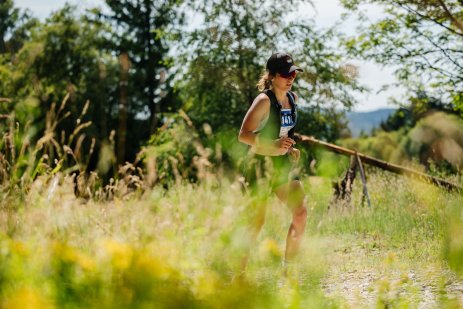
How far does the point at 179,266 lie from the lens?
2.36 meters

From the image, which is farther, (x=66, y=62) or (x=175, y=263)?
(x=66, y=62)

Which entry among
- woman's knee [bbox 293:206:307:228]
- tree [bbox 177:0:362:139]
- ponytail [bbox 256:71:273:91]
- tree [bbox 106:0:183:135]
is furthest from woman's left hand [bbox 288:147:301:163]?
tree [bbox 106:0:183:135]

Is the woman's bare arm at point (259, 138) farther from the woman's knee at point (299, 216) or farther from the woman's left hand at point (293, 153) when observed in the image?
the woman's knee at point (299, 216)

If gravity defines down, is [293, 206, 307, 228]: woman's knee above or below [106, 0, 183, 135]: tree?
below

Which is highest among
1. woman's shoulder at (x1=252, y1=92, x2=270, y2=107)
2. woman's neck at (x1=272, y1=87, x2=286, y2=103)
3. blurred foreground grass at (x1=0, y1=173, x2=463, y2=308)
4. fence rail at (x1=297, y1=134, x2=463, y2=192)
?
woman's neck at (x1=272, y1=87, x2=286, y2=103)

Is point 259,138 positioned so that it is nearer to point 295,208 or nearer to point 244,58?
point 295,208

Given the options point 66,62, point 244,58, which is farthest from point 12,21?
point 244,58

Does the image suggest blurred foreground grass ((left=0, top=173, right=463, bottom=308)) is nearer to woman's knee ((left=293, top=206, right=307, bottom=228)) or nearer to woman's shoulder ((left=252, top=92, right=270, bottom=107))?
woman's knee ((left=293, top=206, right=307, bottom=228))

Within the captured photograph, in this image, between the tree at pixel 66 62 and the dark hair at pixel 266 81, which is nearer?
the dark hair at pixel 266 81

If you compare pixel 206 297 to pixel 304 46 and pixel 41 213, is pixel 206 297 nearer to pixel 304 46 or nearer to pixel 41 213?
pixel 41 213

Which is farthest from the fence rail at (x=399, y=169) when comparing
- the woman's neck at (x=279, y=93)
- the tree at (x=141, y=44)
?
the tree at (x=141, y=44)

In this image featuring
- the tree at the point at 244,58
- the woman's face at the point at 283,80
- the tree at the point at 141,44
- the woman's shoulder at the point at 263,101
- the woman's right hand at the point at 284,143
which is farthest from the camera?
the tree at the point at 141,44

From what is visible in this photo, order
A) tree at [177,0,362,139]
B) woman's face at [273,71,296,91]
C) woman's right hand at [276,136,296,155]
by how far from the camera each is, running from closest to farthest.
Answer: woman's right hand at [276,136,296,155] → woman's face at [273,71,296,91] → tree at [177,0,362,139]

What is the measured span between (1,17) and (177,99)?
1254cm
